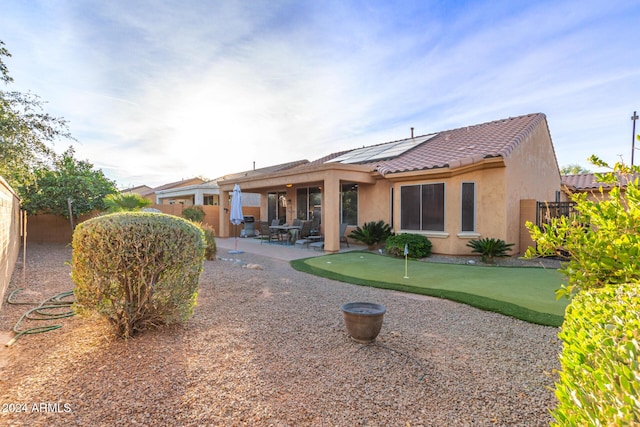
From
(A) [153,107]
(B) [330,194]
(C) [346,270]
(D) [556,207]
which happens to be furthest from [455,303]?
(A) [153,107]

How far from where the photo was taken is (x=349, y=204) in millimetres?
15078

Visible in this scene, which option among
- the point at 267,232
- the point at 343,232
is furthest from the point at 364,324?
the point at 267,232

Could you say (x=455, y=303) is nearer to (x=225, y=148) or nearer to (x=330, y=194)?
(x=330, y=194)

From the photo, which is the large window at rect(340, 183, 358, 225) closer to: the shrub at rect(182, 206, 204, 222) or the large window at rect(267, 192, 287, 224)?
the large window at rect(267, 192, 287, 224)

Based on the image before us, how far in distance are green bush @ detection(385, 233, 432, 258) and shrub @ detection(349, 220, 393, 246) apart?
1243 millimetres

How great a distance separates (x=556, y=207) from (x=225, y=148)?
52.7ft

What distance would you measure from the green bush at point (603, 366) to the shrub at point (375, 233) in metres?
11.2

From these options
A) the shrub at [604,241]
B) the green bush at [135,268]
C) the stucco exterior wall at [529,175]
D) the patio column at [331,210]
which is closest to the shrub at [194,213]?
the patio column at [331,210]

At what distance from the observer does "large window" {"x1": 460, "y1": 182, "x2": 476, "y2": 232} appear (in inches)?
434

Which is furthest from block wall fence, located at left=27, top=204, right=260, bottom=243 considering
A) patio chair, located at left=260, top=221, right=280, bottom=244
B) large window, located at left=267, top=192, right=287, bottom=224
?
large window, located at left=267, top=192, right=287, bottom=224

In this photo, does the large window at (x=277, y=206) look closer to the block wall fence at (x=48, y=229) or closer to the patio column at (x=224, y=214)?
the patio column at (x=224, y=214)

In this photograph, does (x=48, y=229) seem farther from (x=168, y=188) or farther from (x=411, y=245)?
(x=168, y=188)

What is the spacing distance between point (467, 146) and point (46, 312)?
13.7m

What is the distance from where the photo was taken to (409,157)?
1352 centimetres
